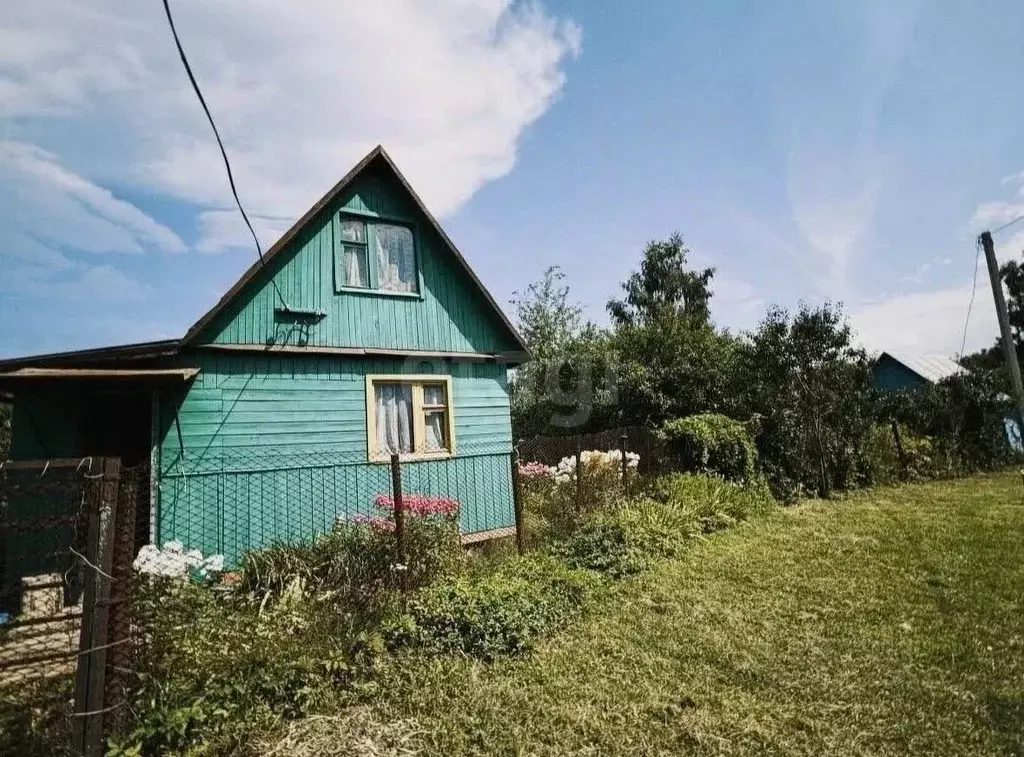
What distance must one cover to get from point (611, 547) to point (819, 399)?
8375 millimetres

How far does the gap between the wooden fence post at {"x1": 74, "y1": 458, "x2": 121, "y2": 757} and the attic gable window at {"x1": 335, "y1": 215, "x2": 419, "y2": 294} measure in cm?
629

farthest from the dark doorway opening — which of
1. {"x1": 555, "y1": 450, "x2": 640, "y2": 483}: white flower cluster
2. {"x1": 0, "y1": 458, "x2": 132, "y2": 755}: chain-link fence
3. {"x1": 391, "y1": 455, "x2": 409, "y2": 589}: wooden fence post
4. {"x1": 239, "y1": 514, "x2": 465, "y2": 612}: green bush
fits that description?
{"x1": 555, "y1": 450, "x2": 640, "y2": 483}: white flower cluster

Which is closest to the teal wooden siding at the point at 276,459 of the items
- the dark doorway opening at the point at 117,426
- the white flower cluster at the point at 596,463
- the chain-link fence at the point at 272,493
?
the chain-link fence at the point at 272,493

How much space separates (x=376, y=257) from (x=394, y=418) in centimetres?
273

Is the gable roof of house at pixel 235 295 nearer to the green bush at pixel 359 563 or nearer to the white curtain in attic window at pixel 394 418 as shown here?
the white curtain in attic window at pixel 394 418

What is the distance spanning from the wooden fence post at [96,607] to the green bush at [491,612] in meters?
2.07

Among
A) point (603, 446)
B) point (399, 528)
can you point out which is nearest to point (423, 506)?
point (399, 528)

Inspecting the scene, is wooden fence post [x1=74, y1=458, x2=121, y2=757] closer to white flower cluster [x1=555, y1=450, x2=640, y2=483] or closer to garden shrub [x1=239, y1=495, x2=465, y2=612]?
garden shrub [x1=239, y1=495, x2=465, y2=612]

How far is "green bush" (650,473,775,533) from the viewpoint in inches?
366

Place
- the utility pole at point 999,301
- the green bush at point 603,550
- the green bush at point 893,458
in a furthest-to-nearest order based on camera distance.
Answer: the green bush at point 893,458 < the utility pole at point 999,301 < the green bush at point 603,550

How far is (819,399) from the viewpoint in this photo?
43.9 feet

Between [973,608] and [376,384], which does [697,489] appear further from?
[376,384]

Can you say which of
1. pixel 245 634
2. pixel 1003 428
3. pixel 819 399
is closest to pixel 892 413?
pixel 1003 428

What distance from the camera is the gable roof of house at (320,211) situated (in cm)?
812
